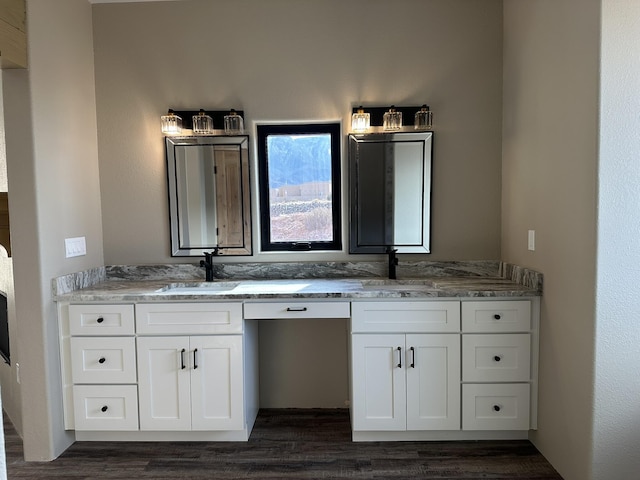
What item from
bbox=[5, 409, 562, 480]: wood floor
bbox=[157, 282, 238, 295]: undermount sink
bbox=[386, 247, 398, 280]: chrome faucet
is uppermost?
bbox=[386, 247, 398, 280]: chrome faucet

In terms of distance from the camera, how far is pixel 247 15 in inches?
116

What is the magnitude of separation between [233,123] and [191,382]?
1.69 metres

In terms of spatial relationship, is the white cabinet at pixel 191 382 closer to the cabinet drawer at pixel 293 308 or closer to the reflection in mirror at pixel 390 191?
the cabinet drawer at pixel 293 308

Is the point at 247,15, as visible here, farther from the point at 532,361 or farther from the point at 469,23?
the point at 532,361

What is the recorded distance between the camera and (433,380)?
2.53 m

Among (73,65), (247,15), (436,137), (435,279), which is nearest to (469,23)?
(436,137)

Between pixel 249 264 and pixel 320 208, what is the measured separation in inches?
25.1

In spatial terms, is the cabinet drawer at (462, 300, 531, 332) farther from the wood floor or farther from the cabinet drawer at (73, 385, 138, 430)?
the cabinet drawer at (73, 385, 138, 430)

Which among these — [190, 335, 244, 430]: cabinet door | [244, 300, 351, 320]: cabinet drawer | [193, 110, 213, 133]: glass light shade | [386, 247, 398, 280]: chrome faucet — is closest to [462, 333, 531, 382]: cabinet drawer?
[386, 247, 398, 280]: chrome faucet

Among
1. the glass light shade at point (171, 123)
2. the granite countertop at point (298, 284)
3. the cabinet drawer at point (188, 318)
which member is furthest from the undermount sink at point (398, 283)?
the glass light shade at point (171, 123)

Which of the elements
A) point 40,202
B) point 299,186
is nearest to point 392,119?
point 299,186

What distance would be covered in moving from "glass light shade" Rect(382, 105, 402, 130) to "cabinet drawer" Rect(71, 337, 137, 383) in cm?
210

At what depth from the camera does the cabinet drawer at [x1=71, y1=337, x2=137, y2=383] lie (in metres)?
2.56

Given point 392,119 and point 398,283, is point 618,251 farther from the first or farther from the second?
point 392,119
